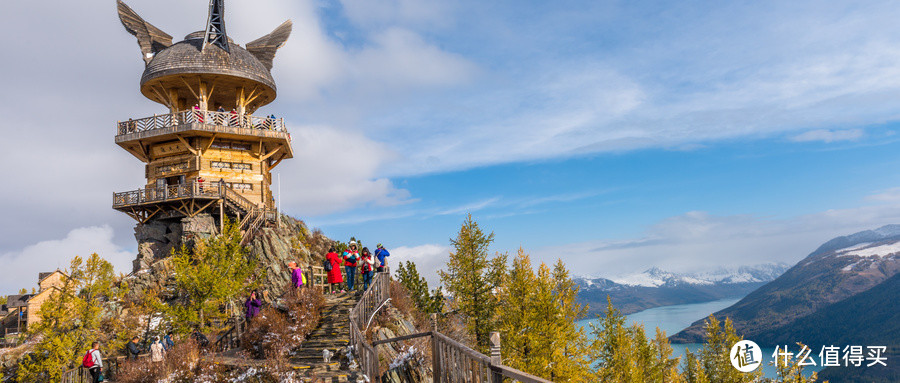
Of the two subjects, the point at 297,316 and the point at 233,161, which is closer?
the point at 297,316

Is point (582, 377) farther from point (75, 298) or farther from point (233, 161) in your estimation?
point (233, 161)

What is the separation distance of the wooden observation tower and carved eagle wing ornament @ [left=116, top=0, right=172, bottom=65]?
67mm

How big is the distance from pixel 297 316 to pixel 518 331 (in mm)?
14468

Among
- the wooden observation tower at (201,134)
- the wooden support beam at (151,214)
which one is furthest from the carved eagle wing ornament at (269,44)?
the wooden support beam at (151,214)

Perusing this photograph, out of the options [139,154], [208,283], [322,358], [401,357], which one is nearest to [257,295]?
[208,283]

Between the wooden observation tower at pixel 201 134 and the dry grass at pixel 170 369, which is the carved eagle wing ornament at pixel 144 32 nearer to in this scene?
the wooden observation tower at pixel 201 134

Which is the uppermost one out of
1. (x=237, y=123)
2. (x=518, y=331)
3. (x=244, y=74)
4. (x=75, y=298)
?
(x=244, y=74)

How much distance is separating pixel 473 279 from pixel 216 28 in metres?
26.0

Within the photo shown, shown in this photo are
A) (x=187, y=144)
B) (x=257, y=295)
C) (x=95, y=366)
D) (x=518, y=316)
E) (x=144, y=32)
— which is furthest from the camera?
(x=144, y=32)

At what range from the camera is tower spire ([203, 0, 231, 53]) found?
38.5m

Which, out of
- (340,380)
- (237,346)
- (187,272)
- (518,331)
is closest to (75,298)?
(187,272)

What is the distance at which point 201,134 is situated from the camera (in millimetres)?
37188

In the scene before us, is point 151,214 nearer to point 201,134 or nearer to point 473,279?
point 201,134

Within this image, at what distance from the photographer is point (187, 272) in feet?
71.5
